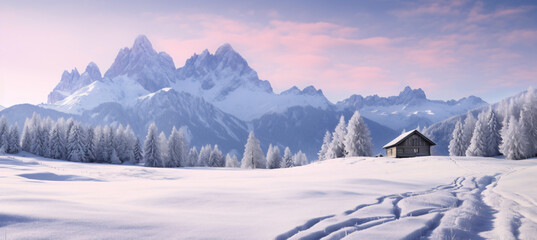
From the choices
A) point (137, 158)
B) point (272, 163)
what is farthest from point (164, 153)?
point (272, 163)

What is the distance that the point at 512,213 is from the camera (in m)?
9.59

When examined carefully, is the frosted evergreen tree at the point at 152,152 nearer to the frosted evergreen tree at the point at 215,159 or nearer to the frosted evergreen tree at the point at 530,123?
the frosted evergreen tree at the point at 215,159

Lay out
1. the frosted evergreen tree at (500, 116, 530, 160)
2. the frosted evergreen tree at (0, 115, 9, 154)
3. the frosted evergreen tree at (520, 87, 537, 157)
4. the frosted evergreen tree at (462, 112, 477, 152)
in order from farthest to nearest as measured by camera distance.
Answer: the frosted evergreen tree at (462, 112, 477, 152)
the frosted evergreen tree at (0, 115, 9, 154)
the frosted evergreen tree at (520, 87, 537, 157)
the frosted evergreen tree at (500, 116, 530, 160)

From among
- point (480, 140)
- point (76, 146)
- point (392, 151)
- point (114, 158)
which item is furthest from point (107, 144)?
point (480, 140)

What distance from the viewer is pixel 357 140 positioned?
59938mm

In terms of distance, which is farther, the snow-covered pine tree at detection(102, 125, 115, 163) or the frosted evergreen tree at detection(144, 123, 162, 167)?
the snow-covered pine tree at detection(102, 125, 115, 163)

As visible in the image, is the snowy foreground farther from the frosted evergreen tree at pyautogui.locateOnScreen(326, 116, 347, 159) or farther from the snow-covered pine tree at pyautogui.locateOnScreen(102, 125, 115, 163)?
the snow-covered pine tree at pyautogui.locateOnScreen(102, 125, 115, 163)

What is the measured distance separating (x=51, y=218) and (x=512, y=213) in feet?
40.6

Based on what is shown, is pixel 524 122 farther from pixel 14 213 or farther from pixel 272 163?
pixel 14 213

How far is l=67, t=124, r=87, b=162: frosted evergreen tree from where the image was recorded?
219ft

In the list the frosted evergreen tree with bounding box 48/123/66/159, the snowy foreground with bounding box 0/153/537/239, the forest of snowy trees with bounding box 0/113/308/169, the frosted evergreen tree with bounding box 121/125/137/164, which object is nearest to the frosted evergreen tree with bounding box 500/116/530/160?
the forest of snowy trees with bounding box 0/113/308/169

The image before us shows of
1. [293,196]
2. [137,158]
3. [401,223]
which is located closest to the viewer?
[401,223]

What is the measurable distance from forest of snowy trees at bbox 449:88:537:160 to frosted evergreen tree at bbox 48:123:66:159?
288ft

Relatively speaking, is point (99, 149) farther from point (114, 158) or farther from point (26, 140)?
point (26, 140)
